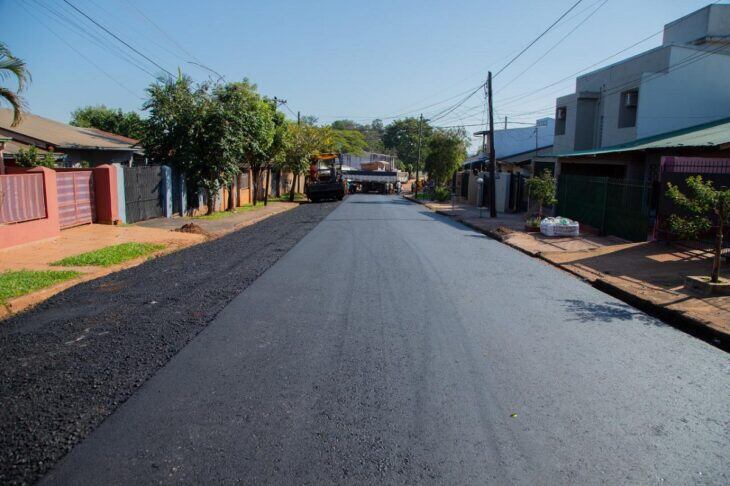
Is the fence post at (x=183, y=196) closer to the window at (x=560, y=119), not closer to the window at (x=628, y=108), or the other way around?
the window at (x=628, y=108)

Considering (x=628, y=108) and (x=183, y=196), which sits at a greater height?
(x=628, y=108)

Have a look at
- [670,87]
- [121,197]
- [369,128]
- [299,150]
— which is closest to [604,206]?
[670,87]

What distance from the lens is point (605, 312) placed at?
8688 mm

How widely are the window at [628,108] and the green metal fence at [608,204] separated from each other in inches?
186

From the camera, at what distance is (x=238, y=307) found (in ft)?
26.9

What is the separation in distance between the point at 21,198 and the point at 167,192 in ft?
31.5

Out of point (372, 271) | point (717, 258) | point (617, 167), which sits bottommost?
point (372, 271)

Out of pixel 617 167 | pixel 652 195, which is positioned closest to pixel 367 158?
pixel 617 167

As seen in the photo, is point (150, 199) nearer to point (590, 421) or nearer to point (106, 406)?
point (106, 406)

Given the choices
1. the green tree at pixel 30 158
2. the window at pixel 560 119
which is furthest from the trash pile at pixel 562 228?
the green tree at pixel 30 158

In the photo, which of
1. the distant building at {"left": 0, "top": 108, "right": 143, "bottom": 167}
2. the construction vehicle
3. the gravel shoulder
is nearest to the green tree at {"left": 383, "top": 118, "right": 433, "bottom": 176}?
the construction vehicle

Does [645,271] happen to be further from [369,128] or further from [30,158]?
[369,128]

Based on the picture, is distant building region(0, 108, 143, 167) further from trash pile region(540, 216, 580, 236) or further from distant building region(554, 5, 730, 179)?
distant building region(554, 5, 730, 179)

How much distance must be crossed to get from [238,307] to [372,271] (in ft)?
12.4
